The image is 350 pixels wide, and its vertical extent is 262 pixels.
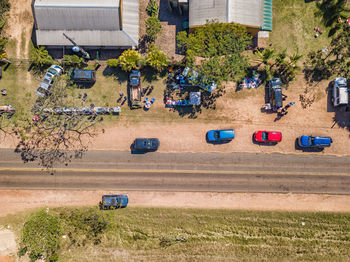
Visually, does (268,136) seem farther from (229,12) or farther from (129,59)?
(129,59)

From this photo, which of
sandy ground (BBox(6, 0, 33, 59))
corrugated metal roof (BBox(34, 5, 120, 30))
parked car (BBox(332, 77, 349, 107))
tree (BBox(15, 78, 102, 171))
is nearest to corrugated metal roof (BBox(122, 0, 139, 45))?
corrugated metal roof (BBox(34, 5, 120, 30))

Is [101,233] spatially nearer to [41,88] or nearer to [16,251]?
[16,251]

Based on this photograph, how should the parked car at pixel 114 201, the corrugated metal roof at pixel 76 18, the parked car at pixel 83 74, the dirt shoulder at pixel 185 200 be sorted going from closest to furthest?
the corrugated metal roof at pixel 76 18, the parked car at pixel 114 201, the parked car at pixel 83 74, the dirt shoulder at pixel 185 200

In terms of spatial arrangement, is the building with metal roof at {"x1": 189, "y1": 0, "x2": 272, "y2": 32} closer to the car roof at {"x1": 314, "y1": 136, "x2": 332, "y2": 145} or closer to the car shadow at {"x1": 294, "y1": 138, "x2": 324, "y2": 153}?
the car roof at {"x1": 314, "y1": 136, "x2": 332, "y2": 145}

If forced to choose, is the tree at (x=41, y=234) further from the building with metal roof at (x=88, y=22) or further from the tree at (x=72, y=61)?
the building with metal roof at (x=88, y=22)

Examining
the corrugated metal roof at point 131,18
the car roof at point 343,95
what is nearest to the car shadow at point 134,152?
the corrugated metal roof at point 131,18
